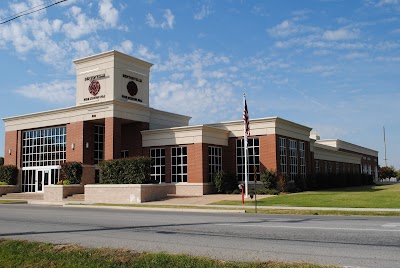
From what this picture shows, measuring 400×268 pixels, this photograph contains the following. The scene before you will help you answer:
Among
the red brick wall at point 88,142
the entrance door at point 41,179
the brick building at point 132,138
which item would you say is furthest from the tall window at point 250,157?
the entrance door at point 41,179

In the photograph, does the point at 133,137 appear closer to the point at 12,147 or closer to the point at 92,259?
the point at 12,147

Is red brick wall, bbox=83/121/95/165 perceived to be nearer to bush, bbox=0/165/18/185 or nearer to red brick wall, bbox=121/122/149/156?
red brick wall, bbox=121/122/149/156

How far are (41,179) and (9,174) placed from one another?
3.44 meters

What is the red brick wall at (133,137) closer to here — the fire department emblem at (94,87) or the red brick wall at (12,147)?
the fire department emblem at (94,87)

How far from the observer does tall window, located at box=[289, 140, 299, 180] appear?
35.9 m

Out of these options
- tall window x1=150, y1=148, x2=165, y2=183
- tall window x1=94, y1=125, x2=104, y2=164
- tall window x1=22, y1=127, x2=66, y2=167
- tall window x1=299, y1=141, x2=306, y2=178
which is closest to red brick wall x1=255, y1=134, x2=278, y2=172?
tall window x1=299, y1=141, x2=306, y2=178

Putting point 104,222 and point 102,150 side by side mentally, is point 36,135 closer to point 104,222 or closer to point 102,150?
point 102,150

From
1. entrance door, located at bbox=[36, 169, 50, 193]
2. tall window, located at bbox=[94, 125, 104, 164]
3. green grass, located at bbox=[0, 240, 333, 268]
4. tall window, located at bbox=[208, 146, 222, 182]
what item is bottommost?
green grass, located at bbox=[0, 240, 333, 268]

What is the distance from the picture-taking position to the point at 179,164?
33.7 meters

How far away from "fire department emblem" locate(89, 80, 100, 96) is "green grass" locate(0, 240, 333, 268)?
2786 centimetres

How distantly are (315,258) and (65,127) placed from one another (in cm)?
3342

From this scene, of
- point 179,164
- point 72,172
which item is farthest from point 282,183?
point 72,172

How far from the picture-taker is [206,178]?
107 feet

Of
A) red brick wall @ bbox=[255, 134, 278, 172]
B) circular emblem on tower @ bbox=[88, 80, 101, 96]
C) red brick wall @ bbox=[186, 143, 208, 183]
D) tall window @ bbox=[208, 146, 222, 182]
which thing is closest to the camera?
red brick wall @ bbox=[186, 143, 208, 183]
